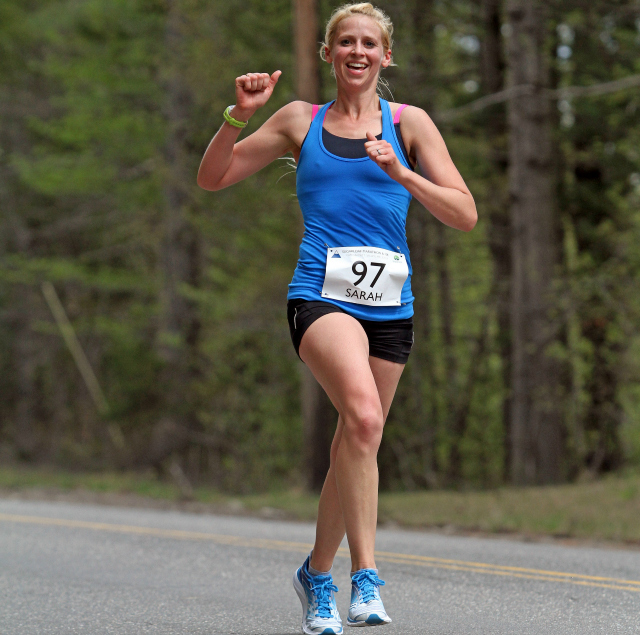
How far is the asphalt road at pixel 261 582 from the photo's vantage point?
5105mm

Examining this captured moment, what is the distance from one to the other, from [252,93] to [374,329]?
1058 mm

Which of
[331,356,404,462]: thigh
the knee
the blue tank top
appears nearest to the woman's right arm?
the blue tank top

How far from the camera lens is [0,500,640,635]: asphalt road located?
511 cm

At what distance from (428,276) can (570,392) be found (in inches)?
118

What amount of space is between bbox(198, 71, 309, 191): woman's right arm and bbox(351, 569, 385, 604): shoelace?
1.60 metres

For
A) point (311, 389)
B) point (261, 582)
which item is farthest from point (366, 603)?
point (311, 389)

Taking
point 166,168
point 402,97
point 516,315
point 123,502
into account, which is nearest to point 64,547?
point 123,502

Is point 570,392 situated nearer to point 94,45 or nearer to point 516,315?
point 516,315

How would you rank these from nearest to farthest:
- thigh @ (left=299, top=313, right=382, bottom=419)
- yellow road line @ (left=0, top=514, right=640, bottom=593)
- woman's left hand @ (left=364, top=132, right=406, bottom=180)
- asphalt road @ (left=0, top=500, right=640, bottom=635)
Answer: woman's left hand @ (left=364, top=132, right=406, bottom=180) → thigh @ (left=299, top=313, right=382, bottom=419) → asphalt road @ (left=0, top=500, right=640, bottom=635) → yellow road line @ (left=0, top=514, right=640, bottom=593)

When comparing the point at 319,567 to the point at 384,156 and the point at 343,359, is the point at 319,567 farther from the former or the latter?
the point at 384,156

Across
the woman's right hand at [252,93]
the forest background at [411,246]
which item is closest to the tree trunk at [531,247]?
the forest background at [411,246]

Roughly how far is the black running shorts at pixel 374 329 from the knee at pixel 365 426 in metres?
0.30

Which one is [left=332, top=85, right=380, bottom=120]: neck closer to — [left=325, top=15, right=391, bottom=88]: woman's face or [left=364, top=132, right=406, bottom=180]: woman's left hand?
[left=325, top=15, right=391, bottom=88]: woman's face

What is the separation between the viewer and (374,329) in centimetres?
422
